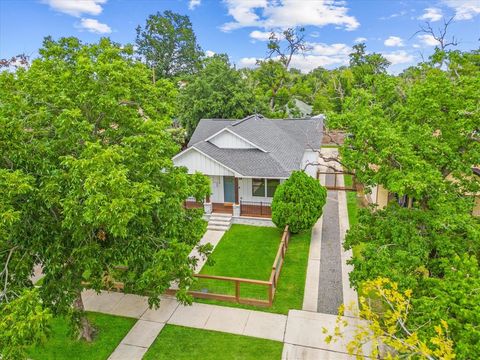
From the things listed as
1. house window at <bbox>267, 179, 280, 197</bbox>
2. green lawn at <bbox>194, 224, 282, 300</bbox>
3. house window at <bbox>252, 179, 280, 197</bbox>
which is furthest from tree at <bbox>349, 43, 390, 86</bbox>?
green lawn at <bbox>194, 224, 282, 300</bbox>

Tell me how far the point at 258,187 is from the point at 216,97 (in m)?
14.9

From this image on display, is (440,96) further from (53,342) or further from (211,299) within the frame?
(53,342)

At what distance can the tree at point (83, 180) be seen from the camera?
6.78 metres

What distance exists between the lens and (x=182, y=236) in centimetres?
966

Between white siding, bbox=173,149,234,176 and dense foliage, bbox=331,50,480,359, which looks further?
white siding, bbox=173,149,234,176

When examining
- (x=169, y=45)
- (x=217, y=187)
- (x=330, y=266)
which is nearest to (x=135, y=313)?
(x=330, y=266)

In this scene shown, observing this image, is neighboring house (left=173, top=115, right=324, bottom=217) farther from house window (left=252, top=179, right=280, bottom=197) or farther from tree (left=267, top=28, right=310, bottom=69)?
tree (left=267, top=28, right=310, bottom=69)

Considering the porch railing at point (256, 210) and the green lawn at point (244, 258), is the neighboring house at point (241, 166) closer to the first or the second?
the porch railing at point (256, 210)

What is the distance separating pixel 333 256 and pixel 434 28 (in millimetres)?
10287

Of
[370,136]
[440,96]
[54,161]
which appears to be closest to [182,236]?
[54,161]

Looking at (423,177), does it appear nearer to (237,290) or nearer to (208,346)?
(237,290)

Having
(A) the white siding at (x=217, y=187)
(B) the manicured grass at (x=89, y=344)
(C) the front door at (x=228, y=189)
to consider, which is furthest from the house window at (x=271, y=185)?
(B) the manicured grass at (x=89, y=344)

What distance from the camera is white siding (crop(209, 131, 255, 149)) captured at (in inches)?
864

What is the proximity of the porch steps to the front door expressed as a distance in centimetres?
174
